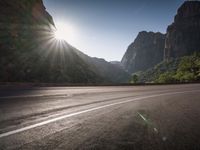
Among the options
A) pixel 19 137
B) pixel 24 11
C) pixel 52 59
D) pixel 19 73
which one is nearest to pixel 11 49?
pixel 19 73

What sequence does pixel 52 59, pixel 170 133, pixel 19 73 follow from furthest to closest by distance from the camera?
pixel 52 59, pixel 19 73, pixel 170 133

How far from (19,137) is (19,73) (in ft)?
146

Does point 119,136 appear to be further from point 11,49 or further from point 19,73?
point 11,49

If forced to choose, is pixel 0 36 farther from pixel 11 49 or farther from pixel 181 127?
pixel 181 127

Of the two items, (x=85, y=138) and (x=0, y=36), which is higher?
(x=0, y=36)

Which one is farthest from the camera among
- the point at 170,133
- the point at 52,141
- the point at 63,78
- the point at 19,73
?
the point at 63,78

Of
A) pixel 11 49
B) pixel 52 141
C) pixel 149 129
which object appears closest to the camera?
pixel 52 141

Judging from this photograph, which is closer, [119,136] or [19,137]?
[19,137]

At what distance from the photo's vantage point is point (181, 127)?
14.7ft

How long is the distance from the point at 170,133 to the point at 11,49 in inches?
2028

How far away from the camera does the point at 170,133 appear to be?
3.91 m

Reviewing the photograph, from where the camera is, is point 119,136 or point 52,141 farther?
point 119,136

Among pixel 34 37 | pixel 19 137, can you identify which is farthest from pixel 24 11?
pixel 19 137

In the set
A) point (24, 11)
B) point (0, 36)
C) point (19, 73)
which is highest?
point (24, 11)
